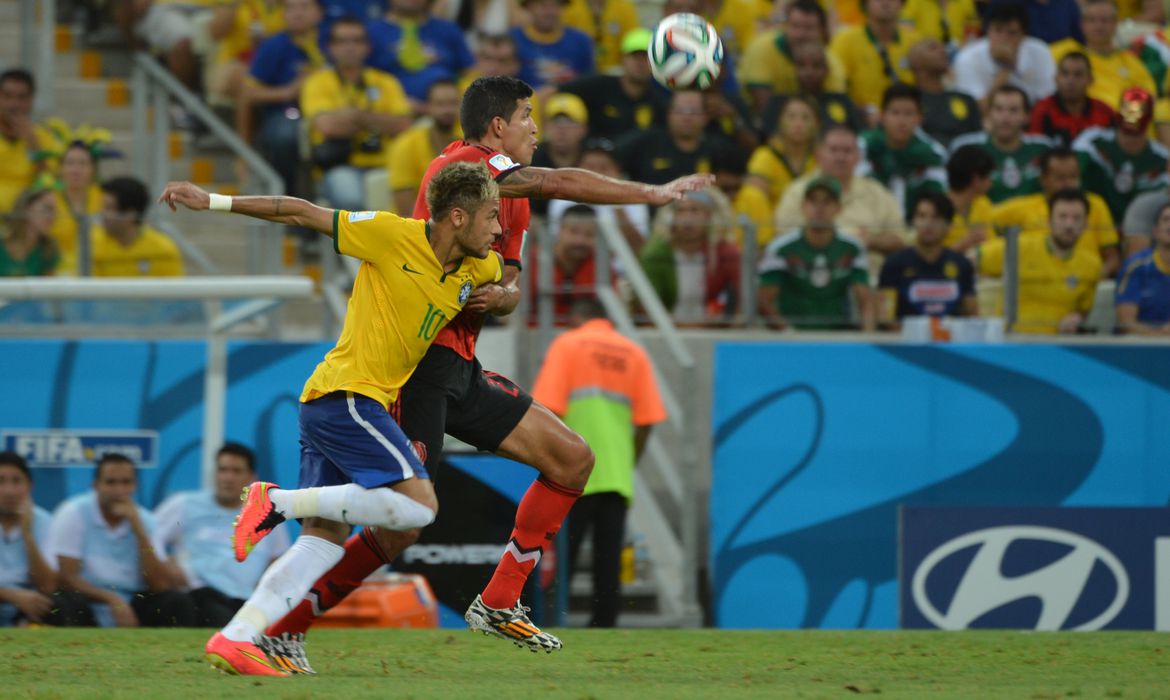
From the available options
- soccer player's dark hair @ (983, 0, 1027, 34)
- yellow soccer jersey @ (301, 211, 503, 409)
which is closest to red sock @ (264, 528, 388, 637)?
yellow soccer jersey @ (301, 211, 503, 409)

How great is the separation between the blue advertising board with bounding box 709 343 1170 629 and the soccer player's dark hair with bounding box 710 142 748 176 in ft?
6.17

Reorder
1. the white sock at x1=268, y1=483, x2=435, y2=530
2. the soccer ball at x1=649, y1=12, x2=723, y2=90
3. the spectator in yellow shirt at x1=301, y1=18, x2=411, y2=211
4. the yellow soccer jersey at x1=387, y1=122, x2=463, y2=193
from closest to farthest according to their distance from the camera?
the white sock at x1=268, y1=483, x2=435, y2=530 < the soccer ball at x1=649, y1=12, x2=723, y2=90 < the yellow soccer jersey at x1=387, y1=122, x2=463, y2=193 < the spectator in yellow shirt at x1=301, y1=18, x2=411, y2=211

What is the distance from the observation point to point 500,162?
6.76 metres

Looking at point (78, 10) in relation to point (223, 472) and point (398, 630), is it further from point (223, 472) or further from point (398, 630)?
point (398, 630)

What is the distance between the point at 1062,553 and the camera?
10.5 metres

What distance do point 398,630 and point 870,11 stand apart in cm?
754

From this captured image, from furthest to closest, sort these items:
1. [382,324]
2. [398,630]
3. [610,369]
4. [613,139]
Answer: [613,139] < [610,369] < [398,630] < [382,324]

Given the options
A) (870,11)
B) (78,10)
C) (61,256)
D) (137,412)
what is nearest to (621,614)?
(137,412)

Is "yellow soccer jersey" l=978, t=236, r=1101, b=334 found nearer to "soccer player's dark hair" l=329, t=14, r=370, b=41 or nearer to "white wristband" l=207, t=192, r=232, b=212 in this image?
"soccer player's dark hair" l=329, t=14, r=370, b=41

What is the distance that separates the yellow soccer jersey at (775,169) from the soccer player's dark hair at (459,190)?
642 cm

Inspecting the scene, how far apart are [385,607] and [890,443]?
3.42m

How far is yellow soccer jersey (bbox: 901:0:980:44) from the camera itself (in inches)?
A: 594

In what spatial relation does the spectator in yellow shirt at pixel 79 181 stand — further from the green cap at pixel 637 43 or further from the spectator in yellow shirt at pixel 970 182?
the spectator in yellow shirt at pixel 970 182

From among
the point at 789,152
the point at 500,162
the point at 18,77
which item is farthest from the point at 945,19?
the point at 500,162
